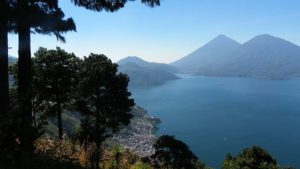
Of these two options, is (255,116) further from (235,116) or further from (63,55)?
(63,55)

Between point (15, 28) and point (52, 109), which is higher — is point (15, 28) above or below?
above

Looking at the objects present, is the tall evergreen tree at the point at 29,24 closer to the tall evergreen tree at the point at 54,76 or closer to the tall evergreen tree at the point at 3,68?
the tall evergreen tree at the point at 3,68

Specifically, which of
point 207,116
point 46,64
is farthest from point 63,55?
point 207,116

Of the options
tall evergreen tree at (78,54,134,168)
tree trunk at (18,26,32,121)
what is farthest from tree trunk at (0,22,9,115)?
tall evergreen tree at (78,54,134,168)

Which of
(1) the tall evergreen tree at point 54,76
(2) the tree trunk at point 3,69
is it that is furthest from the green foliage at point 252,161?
(2) the tree trunk at point 3,69

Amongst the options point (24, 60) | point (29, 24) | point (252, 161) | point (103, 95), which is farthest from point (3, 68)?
point (252, 161)

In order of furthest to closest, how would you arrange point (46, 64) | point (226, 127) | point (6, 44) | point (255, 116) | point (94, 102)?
point (255, 116) → point (226, 127) → point (94, 102) → point (46, 64) → point (6, 44)

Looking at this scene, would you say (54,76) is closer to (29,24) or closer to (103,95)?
(103,95)
